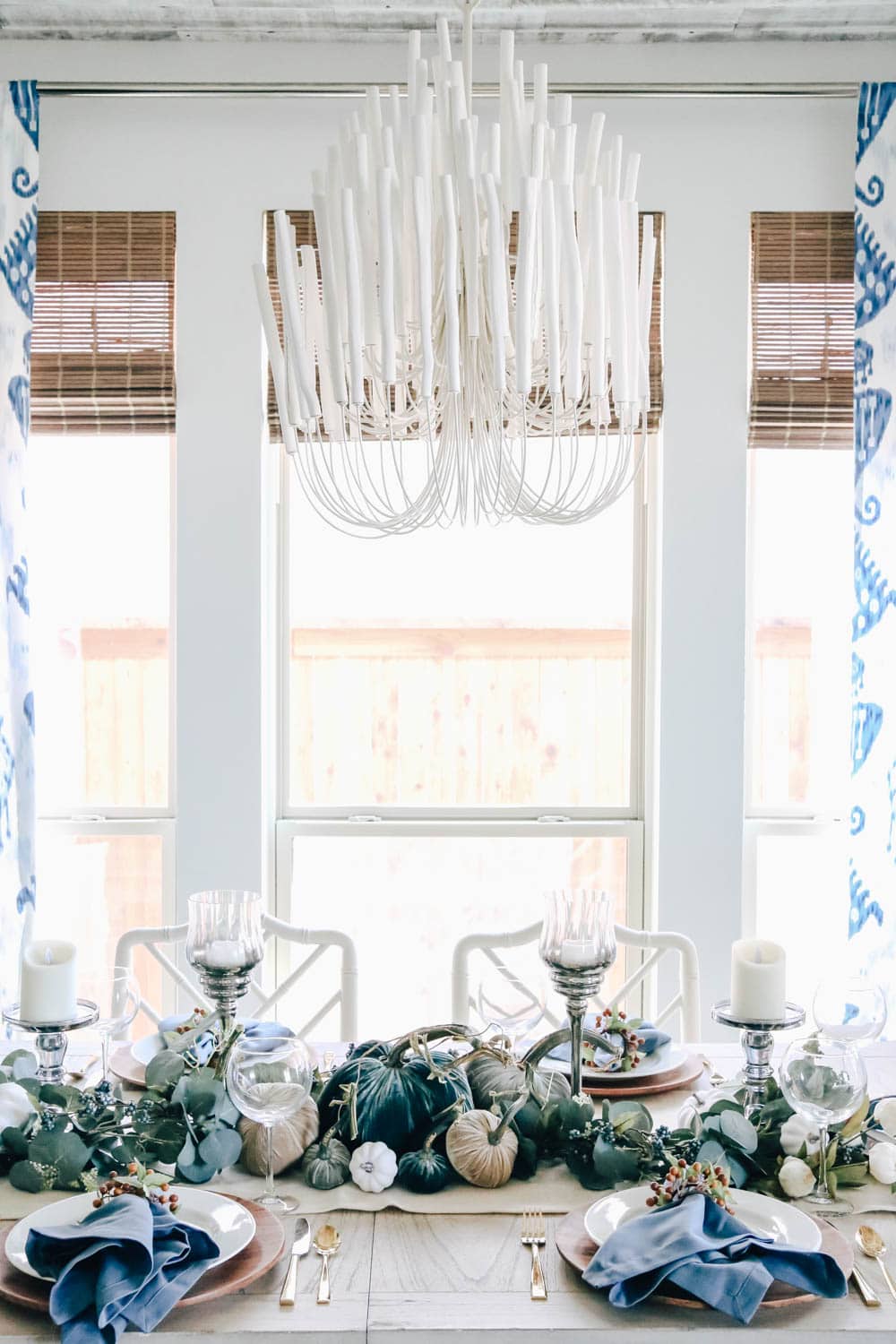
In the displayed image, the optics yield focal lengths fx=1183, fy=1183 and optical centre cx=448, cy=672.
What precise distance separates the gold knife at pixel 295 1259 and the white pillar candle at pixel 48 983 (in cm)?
48

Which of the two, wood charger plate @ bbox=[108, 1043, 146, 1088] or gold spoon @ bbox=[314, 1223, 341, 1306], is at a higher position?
wood charger plate @ bbox=[108, 1043, 146, 1088]

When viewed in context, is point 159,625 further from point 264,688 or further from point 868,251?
point 868,251

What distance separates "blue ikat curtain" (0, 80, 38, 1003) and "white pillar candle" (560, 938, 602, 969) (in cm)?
153

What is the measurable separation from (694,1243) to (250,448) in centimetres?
200

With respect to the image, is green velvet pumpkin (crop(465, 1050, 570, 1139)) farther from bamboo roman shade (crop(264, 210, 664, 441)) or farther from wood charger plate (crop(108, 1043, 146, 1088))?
bamboo roman shade (crop(264, 210, 664, 441))

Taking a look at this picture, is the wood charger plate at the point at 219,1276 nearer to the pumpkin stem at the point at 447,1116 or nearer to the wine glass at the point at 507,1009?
the pumpkin stem at the point at 447,1116

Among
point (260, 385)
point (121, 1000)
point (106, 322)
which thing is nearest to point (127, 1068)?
point (121, 1000)

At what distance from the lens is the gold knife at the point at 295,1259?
1141 mm

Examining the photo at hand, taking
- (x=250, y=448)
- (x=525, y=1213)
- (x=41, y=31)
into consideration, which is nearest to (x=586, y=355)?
(x=525, y=1213)

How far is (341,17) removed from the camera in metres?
2.54

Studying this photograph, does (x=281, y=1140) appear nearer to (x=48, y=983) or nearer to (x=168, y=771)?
(x=48, y=983)

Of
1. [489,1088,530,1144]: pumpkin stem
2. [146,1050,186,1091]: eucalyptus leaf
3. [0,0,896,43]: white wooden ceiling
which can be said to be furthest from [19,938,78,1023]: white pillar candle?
[0,0,896,43]: white wooden ceiling

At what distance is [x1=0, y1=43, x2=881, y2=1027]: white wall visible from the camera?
2.69 m

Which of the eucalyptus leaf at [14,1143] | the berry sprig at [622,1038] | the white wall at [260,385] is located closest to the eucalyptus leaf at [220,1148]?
the eucalyptus leaf at [14,1143]
